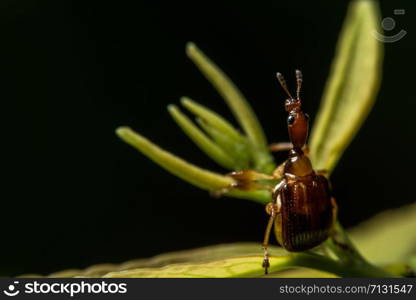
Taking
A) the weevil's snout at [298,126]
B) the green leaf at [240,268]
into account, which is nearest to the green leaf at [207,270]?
the green leaf at [240,268]

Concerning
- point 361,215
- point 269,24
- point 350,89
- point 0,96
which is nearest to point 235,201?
point 361,215

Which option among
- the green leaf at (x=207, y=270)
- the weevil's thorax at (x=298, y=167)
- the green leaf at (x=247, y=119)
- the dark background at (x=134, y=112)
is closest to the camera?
the green leaf at (x=207, y=270)

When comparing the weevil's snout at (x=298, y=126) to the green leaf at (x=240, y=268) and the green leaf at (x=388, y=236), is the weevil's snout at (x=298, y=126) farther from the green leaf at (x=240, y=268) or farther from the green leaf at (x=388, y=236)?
the green leaf at (x=388, y=236)

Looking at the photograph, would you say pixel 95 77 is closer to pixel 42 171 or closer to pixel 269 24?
pixel 42 171

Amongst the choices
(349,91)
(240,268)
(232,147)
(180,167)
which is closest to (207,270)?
(240,268)

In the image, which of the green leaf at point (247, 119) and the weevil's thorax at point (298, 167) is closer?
the weevil's thorax at point (298, 167)

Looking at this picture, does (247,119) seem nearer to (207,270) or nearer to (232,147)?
(232,147)
